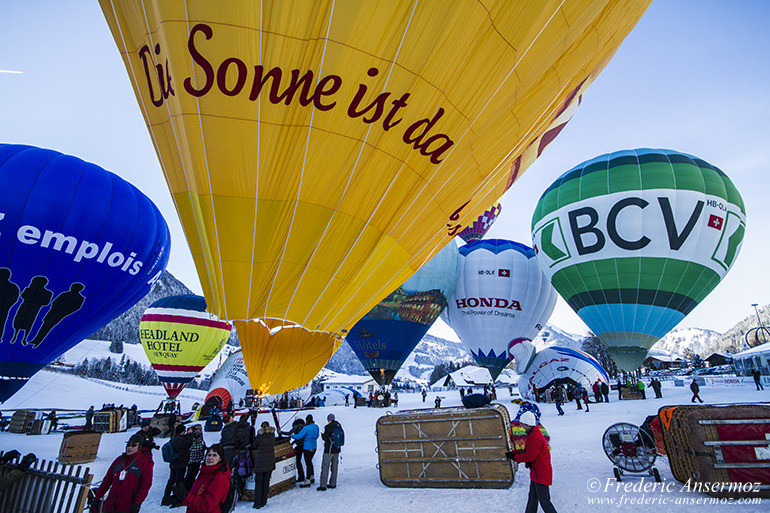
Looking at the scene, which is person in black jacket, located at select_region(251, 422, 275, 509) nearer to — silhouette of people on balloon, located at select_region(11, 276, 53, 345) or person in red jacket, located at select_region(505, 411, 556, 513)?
person in red jacket, located at select_region(505, 411, 556, 513)

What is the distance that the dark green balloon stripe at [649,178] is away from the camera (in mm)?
15305

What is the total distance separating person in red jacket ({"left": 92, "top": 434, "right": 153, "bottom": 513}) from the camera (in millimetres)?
3580

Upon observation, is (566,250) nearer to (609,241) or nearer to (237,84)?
(609,241)

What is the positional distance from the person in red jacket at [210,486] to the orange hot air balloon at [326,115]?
206 cm

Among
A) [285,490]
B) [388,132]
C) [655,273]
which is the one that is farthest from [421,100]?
[655,273]

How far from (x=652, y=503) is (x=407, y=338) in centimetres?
1503

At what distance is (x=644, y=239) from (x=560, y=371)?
8742mm

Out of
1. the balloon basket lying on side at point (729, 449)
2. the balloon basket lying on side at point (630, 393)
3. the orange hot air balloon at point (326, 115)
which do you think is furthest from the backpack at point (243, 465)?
the balloon basket lying on side at point (630, 393)

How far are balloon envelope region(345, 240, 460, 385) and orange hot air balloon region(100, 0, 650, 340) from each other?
13391 millimetres

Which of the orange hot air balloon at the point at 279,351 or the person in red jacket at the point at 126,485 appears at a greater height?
the orange hot air balloon at the point at 279,351

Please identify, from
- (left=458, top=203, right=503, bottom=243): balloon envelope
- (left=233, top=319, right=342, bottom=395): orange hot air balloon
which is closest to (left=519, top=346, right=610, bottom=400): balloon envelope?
(left=458, top=203, right=503, bottom=243): balloon envelope

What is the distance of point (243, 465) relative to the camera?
5531 millimetres

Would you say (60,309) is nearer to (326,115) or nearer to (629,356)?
(326,115)

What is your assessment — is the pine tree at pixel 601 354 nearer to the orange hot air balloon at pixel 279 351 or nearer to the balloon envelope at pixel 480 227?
the balloon envelope at pixel 480 227
